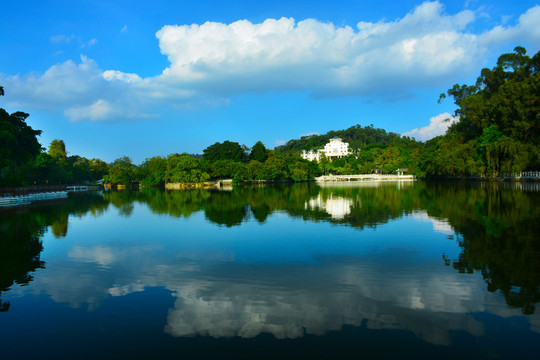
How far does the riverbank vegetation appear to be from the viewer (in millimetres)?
37438

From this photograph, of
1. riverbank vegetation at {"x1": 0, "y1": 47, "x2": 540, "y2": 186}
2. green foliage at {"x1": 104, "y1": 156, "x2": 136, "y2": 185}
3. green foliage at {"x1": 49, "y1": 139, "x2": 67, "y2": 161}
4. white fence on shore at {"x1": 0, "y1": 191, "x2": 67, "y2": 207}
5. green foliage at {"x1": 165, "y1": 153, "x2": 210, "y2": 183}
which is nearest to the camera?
white fence on shore at {"x1": 0, "y1": 191, "x2": 67, "y2": 207}

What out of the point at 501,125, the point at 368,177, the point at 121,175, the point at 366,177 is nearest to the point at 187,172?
the point at 121,175

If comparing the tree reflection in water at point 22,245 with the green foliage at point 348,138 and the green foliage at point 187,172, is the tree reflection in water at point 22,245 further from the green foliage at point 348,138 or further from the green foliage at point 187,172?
the green foliage at point 348,138

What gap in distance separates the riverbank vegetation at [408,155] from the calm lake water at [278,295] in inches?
997

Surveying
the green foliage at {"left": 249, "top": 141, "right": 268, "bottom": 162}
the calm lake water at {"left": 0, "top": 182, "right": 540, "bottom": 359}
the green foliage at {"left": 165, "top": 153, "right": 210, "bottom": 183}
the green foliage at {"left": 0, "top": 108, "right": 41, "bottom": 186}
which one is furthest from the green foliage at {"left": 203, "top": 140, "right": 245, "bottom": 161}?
the calm lake water at {"left": 0, "top": 182, "right": 540, "bottom": 359}

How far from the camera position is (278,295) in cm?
643

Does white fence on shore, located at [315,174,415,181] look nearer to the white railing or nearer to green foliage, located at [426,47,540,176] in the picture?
green foliage, located at [426,47,540,176]

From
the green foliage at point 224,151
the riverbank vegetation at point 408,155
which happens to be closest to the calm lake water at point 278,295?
the riverbank vegetation at point 408,155

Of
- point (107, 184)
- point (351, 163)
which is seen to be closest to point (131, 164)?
point (107, 184)

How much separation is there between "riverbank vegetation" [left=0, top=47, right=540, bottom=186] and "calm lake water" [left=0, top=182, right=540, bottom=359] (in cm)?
2533

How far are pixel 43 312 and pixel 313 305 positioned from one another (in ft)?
14.8

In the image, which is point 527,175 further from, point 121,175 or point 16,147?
point 121,175

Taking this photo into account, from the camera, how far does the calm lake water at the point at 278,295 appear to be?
15.4ft

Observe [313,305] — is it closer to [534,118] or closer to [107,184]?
[534,118]
